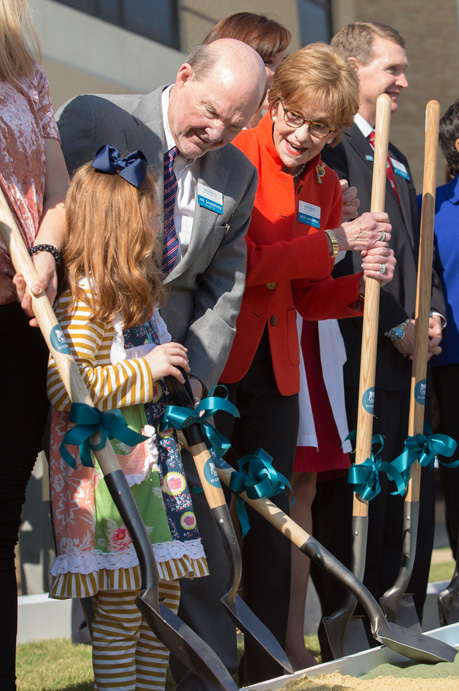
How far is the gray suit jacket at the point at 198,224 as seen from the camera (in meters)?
2.66

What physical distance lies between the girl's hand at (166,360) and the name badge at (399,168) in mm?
1829

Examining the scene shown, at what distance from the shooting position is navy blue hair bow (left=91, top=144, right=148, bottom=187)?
7.64 ft

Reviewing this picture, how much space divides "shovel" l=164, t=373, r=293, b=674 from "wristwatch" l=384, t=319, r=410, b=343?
1327mm

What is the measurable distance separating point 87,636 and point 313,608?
46.0 inches

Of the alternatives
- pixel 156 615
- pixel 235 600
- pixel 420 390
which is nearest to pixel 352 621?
pixel 235 600

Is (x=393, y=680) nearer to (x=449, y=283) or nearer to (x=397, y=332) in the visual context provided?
(x=397, y=332)

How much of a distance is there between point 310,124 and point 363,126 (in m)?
0.80

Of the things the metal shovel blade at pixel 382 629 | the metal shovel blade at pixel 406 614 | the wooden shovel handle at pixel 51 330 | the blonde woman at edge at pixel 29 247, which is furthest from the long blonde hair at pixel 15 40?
the metal shovel blade at pixel 406 614

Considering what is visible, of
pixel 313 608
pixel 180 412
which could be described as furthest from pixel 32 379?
pixel 313 608

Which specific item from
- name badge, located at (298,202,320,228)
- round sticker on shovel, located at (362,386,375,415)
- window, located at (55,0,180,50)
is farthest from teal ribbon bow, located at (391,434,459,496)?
window, located at (55,0,180,50)

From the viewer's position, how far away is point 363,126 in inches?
147

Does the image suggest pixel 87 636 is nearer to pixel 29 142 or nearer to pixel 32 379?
pixel 32 379

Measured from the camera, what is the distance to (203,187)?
2723 millimetres

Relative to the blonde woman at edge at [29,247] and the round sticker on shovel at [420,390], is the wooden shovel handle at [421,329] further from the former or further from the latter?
the blonde woman at edge at [29,247]
